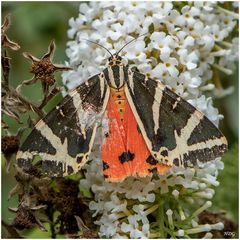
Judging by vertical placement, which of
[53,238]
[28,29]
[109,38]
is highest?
[28,29]

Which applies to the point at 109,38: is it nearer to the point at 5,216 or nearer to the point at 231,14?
the point at 231,14

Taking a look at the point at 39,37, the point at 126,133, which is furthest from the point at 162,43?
the point at 39,37

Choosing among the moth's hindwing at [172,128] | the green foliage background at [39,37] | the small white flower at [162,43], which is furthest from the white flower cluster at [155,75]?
the green foliage background at [39,37]

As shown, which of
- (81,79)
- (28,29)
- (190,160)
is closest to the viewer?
(190,160)

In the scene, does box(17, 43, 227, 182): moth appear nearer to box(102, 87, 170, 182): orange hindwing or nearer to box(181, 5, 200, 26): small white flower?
box(102, 87, 170, 182): orange hindwing

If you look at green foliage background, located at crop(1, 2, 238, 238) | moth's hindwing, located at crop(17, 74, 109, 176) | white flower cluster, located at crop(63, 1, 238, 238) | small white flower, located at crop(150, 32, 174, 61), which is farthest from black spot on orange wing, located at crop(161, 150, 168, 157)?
green foliage background, located at crop(1, 2, 238, 238)

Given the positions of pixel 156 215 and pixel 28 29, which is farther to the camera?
pixel 28 29

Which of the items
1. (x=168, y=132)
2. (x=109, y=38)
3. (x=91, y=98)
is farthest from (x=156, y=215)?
(x=109, y=38)

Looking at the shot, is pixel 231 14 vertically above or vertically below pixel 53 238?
above
